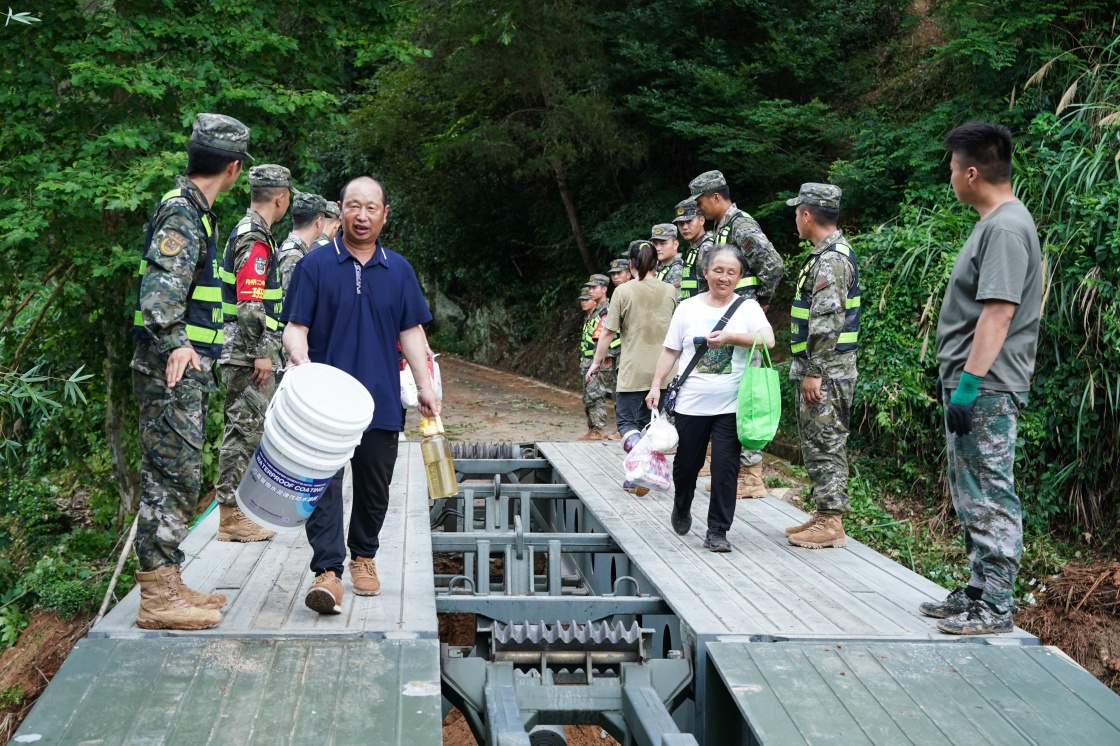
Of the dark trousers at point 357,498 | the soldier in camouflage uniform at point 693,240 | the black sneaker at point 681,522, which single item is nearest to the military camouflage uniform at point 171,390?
the dark trousers at point 357,498

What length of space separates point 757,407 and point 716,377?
0.33 metres

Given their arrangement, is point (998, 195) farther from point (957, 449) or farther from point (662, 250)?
point (662, 250)

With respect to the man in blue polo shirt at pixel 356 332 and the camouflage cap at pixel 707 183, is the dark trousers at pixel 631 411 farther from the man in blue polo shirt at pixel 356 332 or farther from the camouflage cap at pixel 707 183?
the man in blue polo shirt at pixel 356 332

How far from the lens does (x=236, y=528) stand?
622 cm

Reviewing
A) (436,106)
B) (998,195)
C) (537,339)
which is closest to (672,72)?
(436,106)

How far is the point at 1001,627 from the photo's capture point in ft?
15.1

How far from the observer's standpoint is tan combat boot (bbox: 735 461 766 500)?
793 centimetres

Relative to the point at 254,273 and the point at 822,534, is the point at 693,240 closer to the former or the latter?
the point at 822,534

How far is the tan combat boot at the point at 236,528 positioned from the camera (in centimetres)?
621

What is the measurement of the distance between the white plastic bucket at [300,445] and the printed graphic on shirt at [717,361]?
242 centimetres

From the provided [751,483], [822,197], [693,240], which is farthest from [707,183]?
[751,483]

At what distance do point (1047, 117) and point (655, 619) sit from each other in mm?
7849

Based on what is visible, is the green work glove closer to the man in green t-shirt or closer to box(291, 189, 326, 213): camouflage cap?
the man in green t-shirt

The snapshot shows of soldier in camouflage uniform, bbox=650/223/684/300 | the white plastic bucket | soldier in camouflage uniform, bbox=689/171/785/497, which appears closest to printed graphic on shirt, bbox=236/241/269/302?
the white plastic bucket
